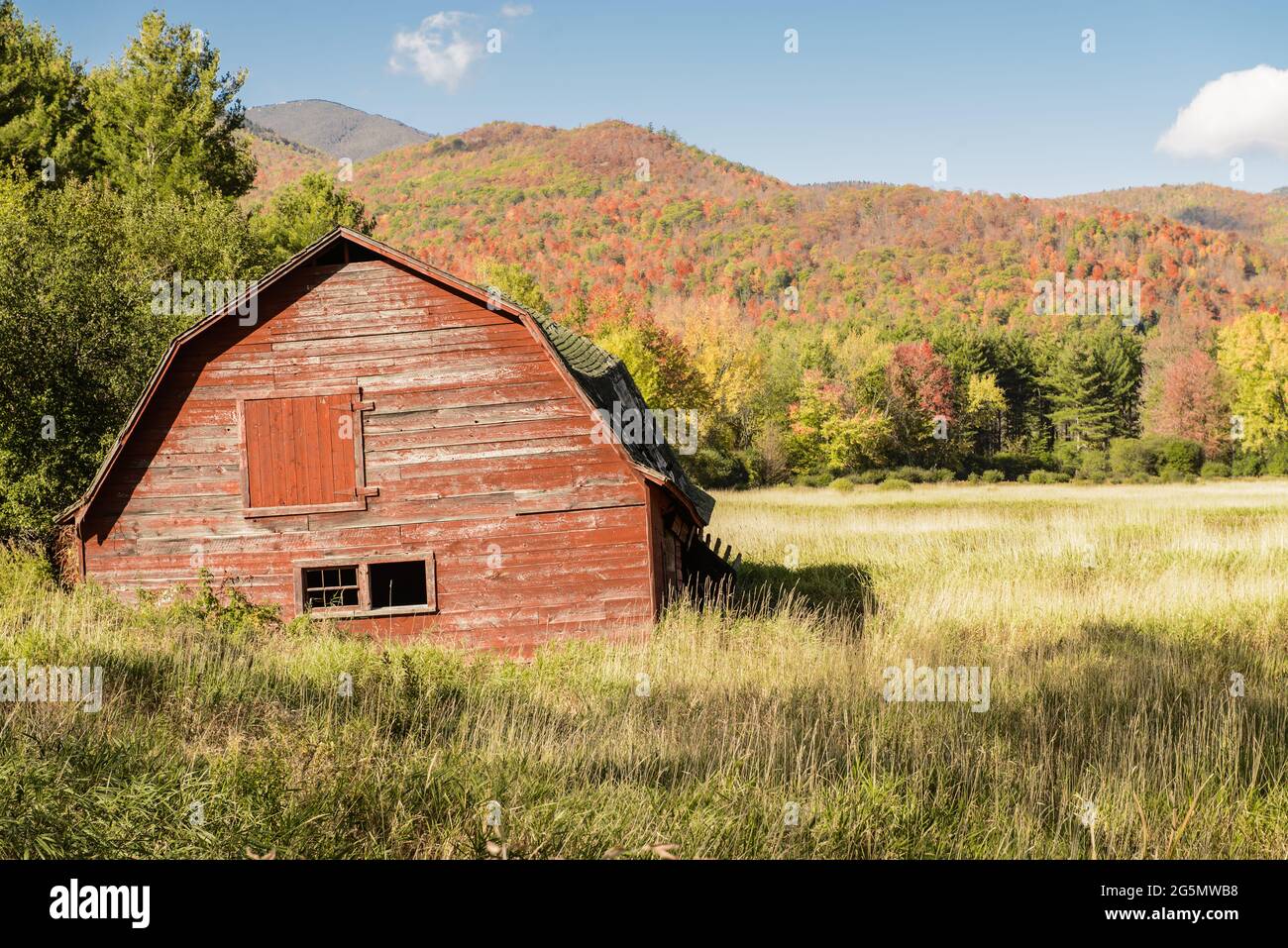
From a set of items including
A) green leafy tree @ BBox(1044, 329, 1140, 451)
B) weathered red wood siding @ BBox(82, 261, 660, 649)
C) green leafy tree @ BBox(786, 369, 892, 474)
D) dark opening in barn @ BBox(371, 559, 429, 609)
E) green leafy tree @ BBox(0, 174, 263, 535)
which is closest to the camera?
weathered red wood siding @ BBox(82, 261, 660, 649)

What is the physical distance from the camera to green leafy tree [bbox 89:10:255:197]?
3881 cm

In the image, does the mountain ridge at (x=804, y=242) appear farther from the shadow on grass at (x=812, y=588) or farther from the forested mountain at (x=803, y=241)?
the shadow on grass at (x=812, y=588)

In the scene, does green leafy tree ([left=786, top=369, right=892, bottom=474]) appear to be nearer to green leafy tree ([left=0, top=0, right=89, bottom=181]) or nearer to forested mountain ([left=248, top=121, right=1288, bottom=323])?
green leafy tree ([left=0, top=0, right=89, bottom=181])

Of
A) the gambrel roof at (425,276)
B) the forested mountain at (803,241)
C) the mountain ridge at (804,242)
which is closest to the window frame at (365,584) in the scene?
the gambrel roof at (425,276)

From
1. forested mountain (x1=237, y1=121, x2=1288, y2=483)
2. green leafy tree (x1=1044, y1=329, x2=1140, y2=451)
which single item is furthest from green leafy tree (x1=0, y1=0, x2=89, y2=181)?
green leafy tree (x1=1044, y1=329, x2=1140, y2=451)

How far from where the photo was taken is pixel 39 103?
3788 cm

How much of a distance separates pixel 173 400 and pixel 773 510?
27046 millimetres

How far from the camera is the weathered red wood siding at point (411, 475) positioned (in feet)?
43.8

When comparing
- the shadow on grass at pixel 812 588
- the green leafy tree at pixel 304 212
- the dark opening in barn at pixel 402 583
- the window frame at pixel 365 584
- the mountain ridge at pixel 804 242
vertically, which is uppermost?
the mountain ridge at pixel 804 242

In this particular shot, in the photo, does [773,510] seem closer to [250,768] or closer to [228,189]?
[228,189]

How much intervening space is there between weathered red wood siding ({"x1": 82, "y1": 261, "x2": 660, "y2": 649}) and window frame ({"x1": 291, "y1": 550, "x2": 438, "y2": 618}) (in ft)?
0.32

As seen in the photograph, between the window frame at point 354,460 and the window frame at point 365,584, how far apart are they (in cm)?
76

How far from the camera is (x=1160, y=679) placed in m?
9.88

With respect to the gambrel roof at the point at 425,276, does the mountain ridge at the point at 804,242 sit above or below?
above
